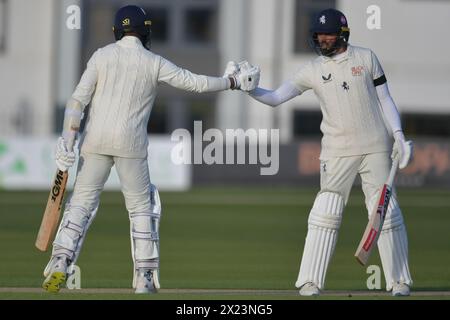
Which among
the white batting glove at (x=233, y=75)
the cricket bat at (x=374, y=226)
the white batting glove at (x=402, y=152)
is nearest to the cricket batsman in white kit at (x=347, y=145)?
the white batting glove at (x=402, y=152)

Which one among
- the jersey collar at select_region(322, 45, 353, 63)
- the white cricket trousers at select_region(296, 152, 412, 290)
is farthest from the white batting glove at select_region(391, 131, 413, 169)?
the jersey collar at select_region(322, 45, 353, 63)

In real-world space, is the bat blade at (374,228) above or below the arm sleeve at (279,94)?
below

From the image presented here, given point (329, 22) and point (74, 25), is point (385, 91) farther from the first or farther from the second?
point (74, 25)

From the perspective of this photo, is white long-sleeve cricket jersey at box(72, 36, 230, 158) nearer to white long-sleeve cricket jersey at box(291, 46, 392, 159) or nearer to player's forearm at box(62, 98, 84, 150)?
player's forearm at box(62, 98, 84, 150)

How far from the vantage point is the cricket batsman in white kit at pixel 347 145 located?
9.48m

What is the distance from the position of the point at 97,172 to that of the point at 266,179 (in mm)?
21557

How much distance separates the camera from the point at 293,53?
3653 centimetres

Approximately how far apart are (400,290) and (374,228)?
0.55 metres

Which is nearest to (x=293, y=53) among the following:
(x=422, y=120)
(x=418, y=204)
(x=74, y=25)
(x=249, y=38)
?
(x=249, y=38)

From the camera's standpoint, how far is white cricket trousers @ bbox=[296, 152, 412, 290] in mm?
9500

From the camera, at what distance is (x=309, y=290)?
935cm

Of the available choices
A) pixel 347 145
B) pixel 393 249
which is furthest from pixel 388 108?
pixel 393 249

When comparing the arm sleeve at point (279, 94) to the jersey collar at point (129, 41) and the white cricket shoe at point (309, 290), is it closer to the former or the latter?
the jersey collar at point (129, 41)

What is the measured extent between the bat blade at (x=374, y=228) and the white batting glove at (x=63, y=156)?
2.26 metres
